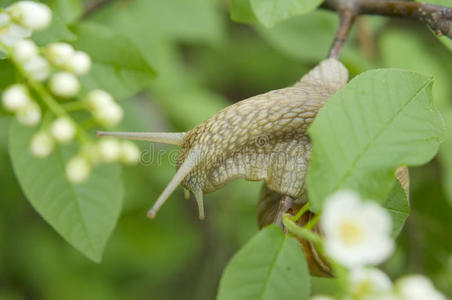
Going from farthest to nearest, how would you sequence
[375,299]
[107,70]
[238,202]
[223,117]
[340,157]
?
[238,202] < [107,70] < [223,117] < [340,157] < [375,299]

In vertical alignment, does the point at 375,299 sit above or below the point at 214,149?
above

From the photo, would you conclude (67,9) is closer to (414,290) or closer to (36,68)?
(36,68)

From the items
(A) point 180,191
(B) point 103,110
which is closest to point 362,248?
(B) point 103,110

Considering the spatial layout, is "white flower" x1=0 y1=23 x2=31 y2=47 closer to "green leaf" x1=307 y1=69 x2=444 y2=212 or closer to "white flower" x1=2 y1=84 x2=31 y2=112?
"white flower" x1=2 y1=84 x2=31 y2=112

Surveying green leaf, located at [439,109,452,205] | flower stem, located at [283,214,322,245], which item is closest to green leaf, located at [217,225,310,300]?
flower stem, located at [283,214,322,245]

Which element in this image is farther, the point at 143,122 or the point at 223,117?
the point at 143,122

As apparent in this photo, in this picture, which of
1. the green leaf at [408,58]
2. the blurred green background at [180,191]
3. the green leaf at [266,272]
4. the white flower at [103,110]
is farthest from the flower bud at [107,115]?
the green leaf at [408,58]

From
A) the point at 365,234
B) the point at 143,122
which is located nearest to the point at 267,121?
the point at 365,234

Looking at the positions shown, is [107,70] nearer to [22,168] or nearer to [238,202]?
[22,168]

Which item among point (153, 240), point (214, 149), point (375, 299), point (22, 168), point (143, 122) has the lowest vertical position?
point (153, 240)
